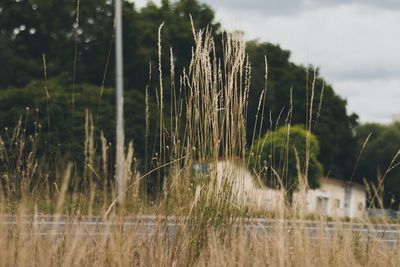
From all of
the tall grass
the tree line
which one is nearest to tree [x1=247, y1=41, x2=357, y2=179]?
the tree line

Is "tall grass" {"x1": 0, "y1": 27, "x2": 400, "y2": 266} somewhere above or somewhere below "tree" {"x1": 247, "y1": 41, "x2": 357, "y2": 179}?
below

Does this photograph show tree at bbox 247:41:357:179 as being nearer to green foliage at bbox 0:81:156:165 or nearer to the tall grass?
green foliage at bbox 0:81:156:165

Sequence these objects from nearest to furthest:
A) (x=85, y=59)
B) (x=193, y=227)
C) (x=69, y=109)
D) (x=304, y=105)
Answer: (x=193, y=227)
(x=69, y=109)
(x=85, y=59)
(x=304, y=105)

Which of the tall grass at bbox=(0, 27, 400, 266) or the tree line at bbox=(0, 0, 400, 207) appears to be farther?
the tree line at bbox=(0, 0, 400, 207)

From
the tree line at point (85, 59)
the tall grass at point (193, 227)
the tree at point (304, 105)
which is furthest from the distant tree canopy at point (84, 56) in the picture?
the tall grass at point (193, 227)

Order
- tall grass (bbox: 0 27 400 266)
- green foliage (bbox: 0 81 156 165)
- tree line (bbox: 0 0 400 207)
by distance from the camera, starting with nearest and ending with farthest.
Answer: tall grass (bbox: 0 27 400 266) < green foliage (bbox: 0 81 156 165) < tree line (bbox: 0 0 400 207)

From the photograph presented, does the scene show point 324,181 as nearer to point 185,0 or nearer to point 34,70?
point 185,0

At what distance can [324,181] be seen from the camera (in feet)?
126

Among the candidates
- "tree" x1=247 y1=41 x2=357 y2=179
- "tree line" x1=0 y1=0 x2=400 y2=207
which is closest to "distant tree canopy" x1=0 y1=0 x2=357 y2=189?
"tree line" x1=0 y1=0 x2=400 y2=207

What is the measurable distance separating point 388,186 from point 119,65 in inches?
1130

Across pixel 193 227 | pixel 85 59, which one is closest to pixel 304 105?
pixel 85 59

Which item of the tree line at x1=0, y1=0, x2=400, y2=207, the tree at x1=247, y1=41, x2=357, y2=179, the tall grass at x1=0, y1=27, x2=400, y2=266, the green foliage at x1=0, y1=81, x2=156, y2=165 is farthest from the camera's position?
the tree at x1=247, y1=41, x2=357, y2=179

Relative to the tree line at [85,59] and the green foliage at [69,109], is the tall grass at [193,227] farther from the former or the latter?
the green foliage at [69,109]

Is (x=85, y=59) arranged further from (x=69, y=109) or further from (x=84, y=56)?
(x=69, y=109)
